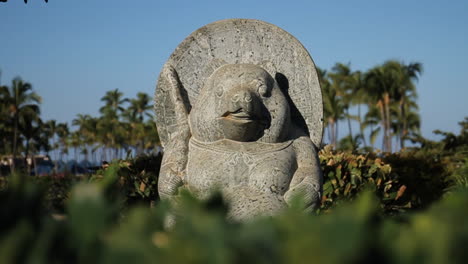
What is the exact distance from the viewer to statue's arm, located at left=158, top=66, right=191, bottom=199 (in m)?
4.71

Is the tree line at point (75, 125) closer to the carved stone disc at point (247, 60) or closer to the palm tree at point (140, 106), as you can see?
the palm tree at point (140, 106)

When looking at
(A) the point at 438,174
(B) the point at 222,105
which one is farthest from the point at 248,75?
(A) the point at 438,174

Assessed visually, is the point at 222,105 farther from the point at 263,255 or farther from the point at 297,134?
the point at 263,255

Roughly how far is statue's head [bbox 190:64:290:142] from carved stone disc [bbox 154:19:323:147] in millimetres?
418

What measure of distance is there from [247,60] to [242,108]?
2.81ft

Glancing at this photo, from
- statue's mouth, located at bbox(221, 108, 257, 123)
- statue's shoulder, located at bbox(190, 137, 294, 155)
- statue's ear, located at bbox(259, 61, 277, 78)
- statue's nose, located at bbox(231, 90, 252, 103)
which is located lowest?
statue's shoulder, located at bbox(190, 137, 294, 155)

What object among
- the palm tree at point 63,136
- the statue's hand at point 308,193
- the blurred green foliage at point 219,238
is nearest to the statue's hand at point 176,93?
the statue's hand at point 308,193

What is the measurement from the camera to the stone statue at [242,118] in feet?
14.7

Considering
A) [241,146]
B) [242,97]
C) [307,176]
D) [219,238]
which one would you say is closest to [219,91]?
[242,97]

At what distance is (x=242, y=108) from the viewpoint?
4.50 metres

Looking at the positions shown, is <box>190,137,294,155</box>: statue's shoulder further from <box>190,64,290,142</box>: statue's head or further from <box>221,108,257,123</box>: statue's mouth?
<box>221,108,257,123</box>: statue's mouth

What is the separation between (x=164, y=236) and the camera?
1.56 meters

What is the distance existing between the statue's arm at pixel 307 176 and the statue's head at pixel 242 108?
0.64 ft

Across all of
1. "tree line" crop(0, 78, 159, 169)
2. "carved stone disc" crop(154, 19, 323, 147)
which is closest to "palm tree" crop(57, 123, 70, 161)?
"tree line" crop(0, 78, 159, 169)
